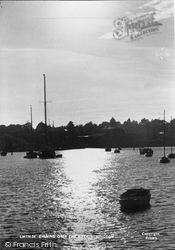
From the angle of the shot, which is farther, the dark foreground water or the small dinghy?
the small dinghy

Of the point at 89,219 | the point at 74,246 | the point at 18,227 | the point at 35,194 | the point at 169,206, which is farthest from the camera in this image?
the point at 35,194

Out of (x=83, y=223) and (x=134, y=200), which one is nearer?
(x=83, y=223)

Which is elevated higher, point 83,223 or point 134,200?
point 134,200

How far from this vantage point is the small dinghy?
38.0 metres

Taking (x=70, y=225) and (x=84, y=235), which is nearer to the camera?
(x=84, y=235)

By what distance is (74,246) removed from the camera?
26.8 meters

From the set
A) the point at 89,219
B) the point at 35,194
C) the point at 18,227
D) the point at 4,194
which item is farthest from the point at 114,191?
the point at 18,227

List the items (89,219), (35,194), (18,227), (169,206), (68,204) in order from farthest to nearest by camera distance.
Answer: (35,194) < (68,204) < (169,206) < (89,219) < (18,227)

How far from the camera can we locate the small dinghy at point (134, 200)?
3800cm

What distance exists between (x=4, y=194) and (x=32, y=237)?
24.9 m

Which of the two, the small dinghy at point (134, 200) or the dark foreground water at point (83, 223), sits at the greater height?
the small dinghy at point (134, 200)

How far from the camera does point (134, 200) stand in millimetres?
38656

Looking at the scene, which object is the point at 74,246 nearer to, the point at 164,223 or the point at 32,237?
the point at 32,237

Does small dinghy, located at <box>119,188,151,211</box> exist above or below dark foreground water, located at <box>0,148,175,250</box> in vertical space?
above
